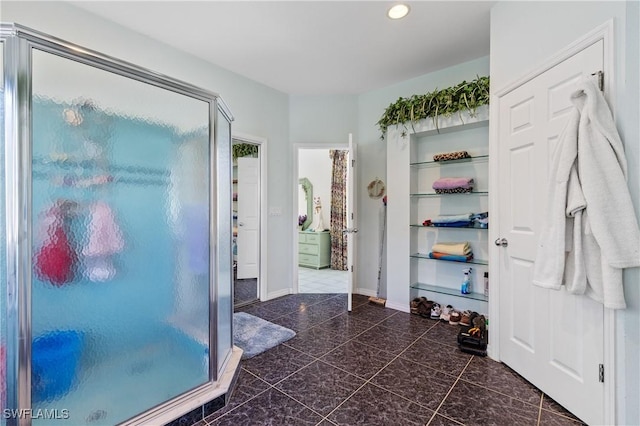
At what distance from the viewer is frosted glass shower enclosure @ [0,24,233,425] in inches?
44.0

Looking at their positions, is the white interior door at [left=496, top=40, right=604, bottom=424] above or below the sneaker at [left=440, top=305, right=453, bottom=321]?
above

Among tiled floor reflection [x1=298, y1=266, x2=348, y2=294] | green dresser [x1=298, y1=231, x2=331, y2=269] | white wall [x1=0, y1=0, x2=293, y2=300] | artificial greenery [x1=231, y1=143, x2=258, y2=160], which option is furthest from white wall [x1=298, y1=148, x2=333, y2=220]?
white wall [x1=0, y1=0, x2=293, y2=300]

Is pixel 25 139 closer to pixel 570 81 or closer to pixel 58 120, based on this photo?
pixel 58 120

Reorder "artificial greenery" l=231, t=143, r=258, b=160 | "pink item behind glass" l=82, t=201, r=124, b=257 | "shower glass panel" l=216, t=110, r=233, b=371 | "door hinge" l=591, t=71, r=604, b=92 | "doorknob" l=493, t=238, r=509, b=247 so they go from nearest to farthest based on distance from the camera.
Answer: "pink item behind glass" l=82, t=201, r=124, b=257
"door hinge" l=591, t=71, r=604, b=92
"shower glass panel" l=216, t=110, r=233, b=371
"doorknob" l=493, t=238, r=509, b=247
"artificial greenery" l=231, t=143, r=258, b=160

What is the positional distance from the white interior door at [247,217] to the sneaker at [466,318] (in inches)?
118

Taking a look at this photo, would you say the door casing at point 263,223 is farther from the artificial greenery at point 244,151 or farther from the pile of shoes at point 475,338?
the pile of shoes at point 475,338

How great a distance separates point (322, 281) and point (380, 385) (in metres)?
2.97

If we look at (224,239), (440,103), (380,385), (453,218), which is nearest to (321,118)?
(440,103)

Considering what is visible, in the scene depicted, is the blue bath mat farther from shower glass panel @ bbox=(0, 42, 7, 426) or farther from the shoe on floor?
the shoe on floor

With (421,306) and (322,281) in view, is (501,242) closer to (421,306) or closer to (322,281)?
(421,306)

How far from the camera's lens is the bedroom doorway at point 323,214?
18.9 ft

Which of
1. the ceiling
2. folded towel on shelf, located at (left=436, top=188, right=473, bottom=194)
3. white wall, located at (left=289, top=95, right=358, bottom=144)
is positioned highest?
the ceiling

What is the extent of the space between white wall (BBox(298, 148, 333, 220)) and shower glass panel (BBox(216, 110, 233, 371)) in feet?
13.8

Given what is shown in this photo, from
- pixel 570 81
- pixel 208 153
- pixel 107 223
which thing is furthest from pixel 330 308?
pixel 570 81
